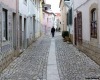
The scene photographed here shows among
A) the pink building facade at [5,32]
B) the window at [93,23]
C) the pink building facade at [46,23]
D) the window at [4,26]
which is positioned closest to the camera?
the pink building facade at [5,32]

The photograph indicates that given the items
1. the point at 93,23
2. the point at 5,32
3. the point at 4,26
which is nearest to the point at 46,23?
the point at 93,23

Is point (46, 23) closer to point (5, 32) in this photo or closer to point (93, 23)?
point (93, 23)

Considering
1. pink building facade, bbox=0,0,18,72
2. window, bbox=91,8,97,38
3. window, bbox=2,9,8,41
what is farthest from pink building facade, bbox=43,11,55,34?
window, bbox=2,9,8,41

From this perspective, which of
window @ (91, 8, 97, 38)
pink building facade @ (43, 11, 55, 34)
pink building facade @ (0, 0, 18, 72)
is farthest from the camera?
pink building facade @ (43, 11, 55, 34)

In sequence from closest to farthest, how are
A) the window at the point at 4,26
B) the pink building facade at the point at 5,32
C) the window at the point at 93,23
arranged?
the pink building facade at the point at 5,32 < the window at the point at 4,26 < the window at the point at 93,23

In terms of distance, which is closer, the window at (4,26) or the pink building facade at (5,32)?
the pink building facade at (5,32)

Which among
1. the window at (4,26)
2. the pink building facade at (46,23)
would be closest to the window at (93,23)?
the window at (4,26)

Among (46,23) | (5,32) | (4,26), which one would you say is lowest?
(5,32)

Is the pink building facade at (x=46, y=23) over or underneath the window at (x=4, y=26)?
over

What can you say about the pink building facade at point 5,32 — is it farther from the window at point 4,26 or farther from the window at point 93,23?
the window at point 93,23

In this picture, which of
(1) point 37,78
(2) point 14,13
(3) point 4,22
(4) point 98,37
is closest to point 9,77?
(1) point 37,78

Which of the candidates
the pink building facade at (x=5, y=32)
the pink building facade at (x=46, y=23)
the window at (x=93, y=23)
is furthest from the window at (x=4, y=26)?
the pink building facade at (x=46, y=23)

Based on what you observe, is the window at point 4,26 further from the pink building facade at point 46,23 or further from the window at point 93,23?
the pink building facade at point 46,23

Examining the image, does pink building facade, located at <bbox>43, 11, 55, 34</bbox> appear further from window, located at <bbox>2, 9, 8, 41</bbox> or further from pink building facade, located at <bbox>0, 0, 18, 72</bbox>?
window, located at <bbox>2, 9, 8, 41</bbox>
